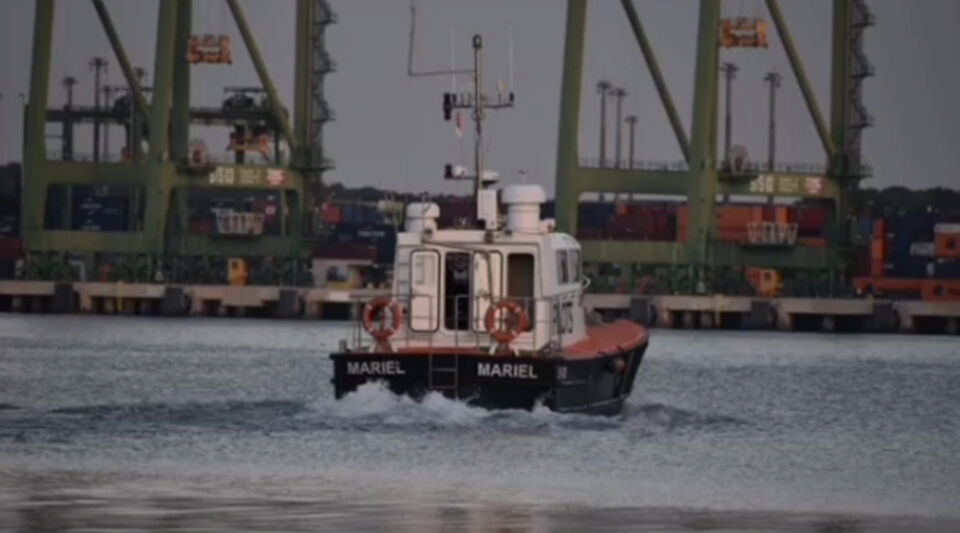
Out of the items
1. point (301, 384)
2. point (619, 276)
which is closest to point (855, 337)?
point (619, 276)

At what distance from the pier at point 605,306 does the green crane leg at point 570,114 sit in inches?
156

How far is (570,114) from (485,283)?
76.3m

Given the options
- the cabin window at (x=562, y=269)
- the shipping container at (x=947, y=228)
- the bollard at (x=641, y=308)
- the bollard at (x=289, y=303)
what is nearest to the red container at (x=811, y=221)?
the shipping container at (x=947, y=228)

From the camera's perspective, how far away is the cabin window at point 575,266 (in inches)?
1716

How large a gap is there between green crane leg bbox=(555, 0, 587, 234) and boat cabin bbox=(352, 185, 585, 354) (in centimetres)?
7549

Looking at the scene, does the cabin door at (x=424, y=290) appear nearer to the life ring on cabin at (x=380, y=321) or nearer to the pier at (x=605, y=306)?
the life ring on cabin at (x=380, y=321)

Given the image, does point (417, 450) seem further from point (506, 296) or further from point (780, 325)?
point (780, 325)

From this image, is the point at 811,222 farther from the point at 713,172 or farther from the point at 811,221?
the point at 713,172

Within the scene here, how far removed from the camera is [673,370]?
7050 centimetres

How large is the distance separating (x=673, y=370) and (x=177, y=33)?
63304 mm

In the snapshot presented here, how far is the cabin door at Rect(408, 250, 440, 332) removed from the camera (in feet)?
135

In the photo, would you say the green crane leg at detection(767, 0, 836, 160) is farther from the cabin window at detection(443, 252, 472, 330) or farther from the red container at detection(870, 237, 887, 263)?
the cabin window at detection(443, 252, 472, 330)

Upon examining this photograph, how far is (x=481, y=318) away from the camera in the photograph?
40.9 meters

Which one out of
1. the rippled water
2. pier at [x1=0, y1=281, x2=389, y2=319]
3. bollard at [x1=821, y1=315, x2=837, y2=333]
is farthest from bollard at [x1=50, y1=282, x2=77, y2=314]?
the rippled water
